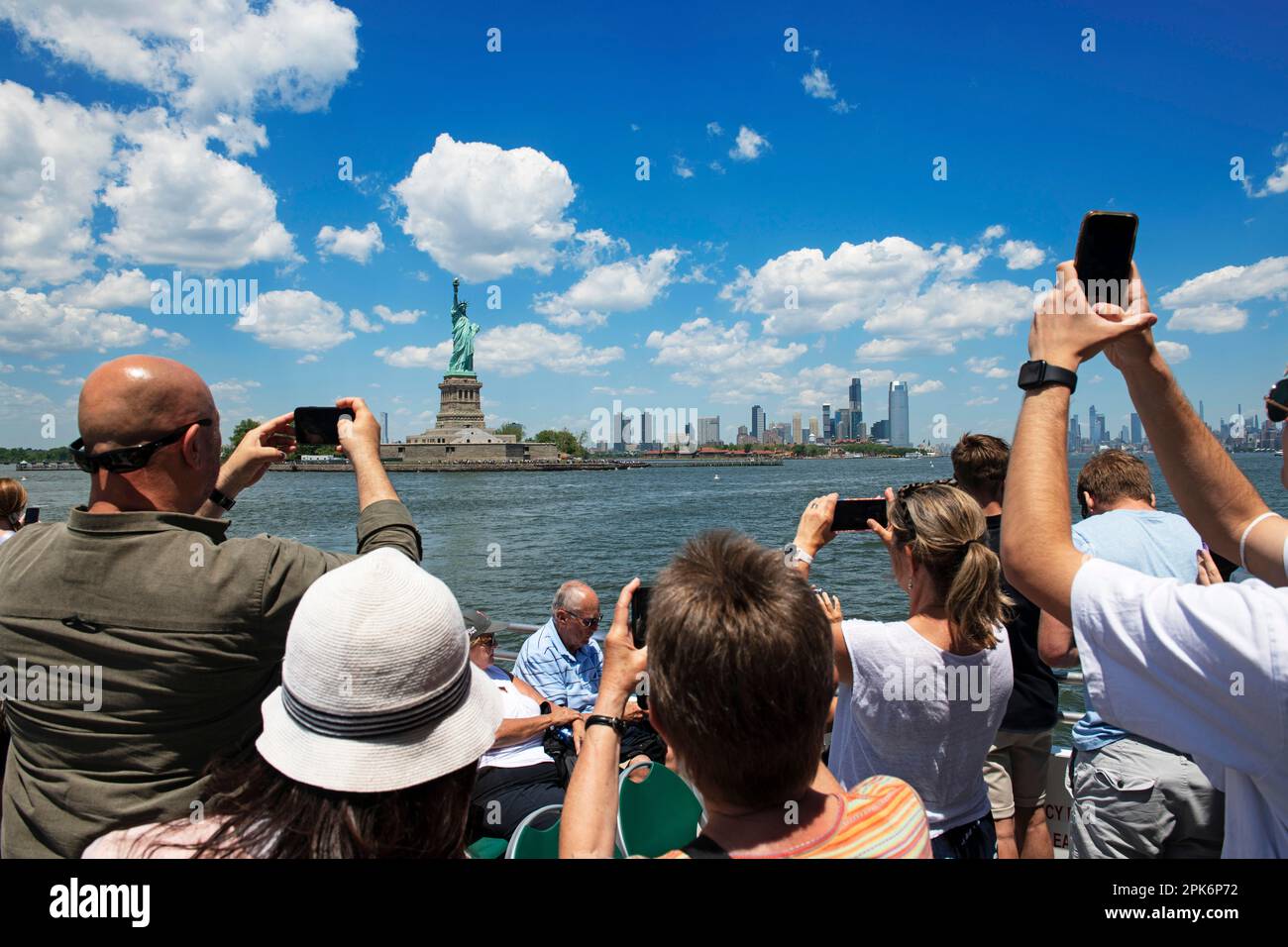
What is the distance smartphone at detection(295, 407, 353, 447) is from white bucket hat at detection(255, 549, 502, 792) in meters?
0.95

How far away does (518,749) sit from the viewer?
357cm

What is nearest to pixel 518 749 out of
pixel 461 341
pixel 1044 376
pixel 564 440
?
pixel 1044 376

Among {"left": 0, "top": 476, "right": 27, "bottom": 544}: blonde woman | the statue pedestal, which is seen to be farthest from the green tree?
{"left": 0, "top": 476, "right": 27, "bottom": 544}: blonde woman

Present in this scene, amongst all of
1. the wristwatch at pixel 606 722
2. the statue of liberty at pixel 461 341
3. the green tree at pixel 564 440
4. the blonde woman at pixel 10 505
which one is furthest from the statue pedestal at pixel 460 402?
the wristwatch at pixel 606 722

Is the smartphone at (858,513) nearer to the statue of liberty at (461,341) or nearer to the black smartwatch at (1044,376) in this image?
the black smartwatch at (1044,376)

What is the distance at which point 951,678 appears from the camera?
2.14 meters

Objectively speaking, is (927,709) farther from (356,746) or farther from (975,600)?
(356,746)

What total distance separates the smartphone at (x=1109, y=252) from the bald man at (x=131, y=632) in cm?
173

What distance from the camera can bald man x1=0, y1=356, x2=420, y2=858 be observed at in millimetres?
1438

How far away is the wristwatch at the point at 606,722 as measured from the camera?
4.94ft

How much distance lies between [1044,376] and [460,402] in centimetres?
8258
